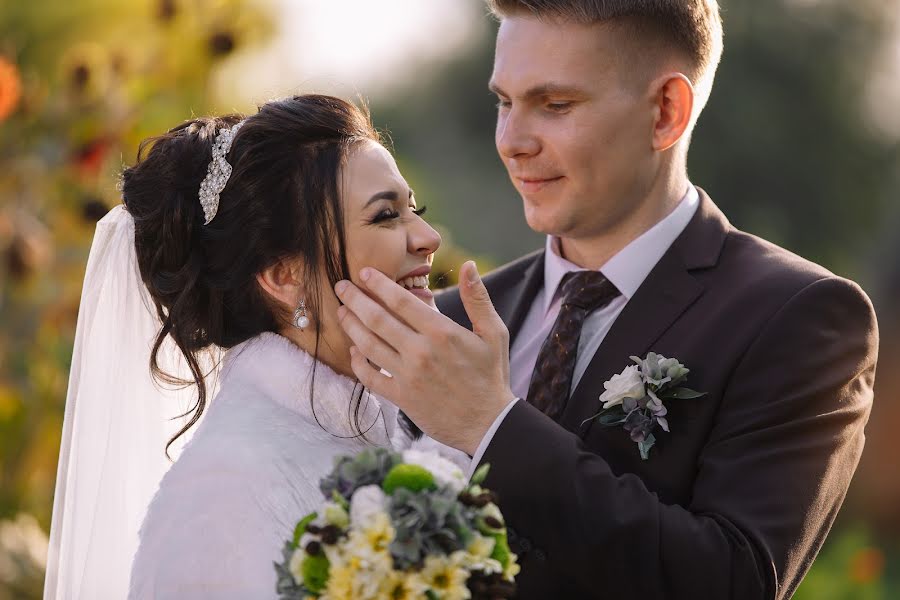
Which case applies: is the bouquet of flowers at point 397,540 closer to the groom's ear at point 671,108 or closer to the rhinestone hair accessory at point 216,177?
the rhinestone hair accessory at point 216,177

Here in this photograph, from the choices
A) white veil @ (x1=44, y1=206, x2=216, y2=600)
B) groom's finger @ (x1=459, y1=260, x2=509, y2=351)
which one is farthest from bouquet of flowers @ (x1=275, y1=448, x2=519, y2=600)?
white veil @ (x1=44, y1=206, x2=216, y2=600)

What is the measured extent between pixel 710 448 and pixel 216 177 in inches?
68.0

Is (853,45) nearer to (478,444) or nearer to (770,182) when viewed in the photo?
(770,182)

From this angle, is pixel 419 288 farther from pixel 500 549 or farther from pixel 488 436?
pixel 500 549

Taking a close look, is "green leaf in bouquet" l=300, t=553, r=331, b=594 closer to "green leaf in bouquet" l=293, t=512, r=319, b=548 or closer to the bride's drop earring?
"green leaf in bouquet" l=293, t=512, r=319, b=548

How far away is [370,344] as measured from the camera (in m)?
3.18

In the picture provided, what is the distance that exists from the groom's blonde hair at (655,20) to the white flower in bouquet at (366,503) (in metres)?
1.94

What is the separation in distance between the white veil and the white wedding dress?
0.56m

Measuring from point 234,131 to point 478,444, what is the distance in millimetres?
1261

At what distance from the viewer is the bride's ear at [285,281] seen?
134 inches

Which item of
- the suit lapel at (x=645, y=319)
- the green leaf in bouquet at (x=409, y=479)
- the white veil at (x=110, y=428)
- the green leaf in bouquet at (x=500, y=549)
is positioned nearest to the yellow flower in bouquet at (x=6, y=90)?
the white veil at (x=110, y=428)

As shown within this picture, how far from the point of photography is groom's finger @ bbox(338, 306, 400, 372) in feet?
10.3

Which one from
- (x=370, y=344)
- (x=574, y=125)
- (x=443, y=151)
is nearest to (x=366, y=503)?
(x=370, y=344)

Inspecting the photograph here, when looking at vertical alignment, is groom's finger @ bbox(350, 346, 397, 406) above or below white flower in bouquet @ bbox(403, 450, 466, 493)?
below
